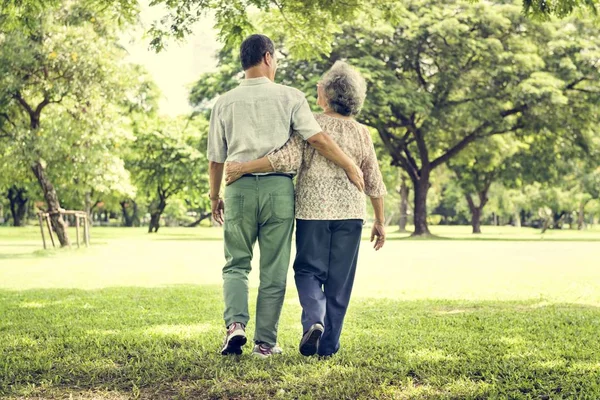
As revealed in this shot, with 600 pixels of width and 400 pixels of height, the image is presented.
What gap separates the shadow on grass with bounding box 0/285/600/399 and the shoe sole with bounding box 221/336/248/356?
68 millimetres

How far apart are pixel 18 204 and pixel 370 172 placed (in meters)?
63.4

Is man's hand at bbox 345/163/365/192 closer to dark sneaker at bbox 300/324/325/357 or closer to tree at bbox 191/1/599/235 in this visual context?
dark sneaker at bbox 300/324/325/357

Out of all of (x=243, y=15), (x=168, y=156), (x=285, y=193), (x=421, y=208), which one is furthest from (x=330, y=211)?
(x=168, y=156)

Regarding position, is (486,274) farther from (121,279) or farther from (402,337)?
(402,337)

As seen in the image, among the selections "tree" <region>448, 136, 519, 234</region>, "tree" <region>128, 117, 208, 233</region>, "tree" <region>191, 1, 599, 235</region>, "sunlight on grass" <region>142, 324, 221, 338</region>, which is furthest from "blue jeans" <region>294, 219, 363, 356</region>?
"tree" <region>128, 117, 208, 233</region>

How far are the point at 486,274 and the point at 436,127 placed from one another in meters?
21.0

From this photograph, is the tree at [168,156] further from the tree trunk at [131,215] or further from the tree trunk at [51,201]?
the tree trunk at [131,215]

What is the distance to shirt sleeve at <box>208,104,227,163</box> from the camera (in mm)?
5089

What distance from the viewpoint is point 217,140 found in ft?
16.8

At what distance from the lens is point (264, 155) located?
489 centimetres

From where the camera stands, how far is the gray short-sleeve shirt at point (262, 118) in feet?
16.0

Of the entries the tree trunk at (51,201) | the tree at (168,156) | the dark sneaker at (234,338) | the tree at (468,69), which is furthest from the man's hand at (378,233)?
the tree at (168,156)

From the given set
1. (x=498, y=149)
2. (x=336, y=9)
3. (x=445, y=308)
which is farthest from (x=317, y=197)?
(x=498, y=149)

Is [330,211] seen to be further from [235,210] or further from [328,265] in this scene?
[235,210]
